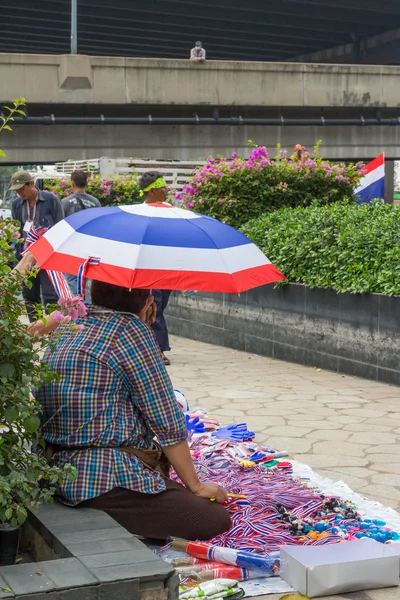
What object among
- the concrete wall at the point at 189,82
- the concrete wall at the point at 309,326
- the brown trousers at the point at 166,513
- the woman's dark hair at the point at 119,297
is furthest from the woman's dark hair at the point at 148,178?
the concrete wall at the point at 189,82

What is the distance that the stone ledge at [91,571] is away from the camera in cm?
294

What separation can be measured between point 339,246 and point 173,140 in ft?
81.3

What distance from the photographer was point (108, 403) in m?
3.90

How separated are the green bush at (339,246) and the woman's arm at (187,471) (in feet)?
15.4

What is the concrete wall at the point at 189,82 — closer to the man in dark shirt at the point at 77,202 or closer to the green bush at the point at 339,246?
the man in dark shirt at the point at 77,202

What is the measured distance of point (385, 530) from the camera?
4.51 m

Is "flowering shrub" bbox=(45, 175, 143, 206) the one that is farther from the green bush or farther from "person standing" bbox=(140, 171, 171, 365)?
"person standing" bbox=(140, 171, 171, 365)

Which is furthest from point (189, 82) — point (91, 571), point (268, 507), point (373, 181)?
A: point (91, 571)

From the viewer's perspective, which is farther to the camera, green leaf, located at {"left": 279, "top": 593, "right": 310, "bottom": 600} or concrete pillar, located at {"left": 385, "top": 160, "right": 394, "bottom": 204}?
concrete pillar, located at {"left": 385, "top": 160, "right": 394, "bottom": 204}

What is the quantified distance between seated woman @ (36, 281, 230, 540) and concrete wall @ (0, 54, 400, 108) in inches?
977

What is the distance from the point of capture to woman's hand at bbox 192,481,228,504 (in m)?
4.15

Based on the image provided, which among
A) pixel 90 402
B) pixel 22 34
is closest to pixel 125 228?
pixel 90 402

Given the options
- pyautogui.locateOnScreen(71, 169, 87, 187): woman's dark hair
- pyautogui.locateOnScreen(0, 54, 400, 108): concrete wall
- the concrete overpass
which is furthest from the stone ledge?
the concrete overpass

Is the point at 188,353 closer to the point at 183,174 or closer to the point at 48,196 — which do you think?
the point at 48,196
